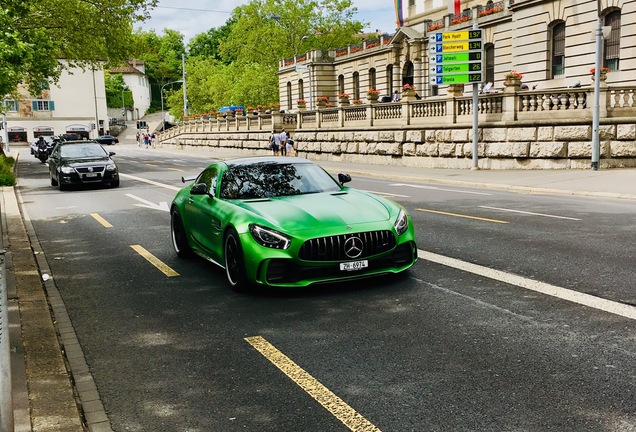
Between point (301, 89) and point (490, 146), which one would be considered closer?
point (490, 146)

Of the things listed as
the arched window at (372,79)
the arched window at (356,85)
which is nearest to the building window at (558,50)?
the arched window at (372,79)

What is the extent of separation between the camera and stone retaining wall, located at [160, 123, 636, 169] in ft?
75.9

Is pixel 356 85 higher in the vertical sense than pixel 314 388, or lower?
higher

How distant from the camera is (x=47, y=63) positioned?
26812 mm

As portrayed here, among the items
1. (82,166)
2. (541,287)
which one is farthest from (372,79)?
(541,287)

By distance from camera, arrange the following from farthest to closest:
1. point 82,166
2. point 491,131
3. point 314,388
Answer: point 491,131 → point 82,166 → point 314,388

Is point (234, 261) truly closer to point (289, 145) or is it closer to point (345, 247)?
point (345, 247)

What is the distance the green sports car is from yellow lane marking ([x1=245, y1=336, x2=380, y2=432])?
1366 mm

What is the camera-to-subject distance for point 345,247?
23.6 feet

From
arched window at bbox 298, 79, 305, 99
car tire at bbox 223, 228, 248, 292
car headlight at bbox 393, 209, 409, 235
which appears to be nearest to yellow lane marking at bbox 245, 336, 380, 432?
car tire at bbox 223, 228, 248, 292

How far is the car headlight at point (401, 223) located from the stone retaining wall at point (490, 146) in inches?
699

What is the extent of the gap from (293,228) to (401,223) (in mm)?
1357

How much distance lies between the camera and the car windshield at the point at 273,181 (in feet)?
27.6

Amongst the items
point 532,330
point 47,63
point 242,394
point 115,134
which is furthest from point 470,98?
point 115,134
